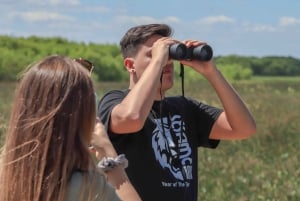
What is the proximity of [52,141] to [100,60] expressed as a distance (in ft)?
136

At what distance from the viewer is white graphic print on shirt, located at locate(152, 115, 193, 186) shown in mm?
3188

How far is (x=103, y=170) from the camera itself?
2502 millimetres

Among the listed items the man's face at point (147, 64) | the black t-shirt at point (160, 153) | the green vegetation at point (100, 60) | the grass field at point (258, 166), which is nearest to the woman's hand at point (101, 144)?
the black t-shirt at point (160, 153)

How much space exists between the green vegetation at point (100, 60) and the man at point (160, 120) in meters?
31.4

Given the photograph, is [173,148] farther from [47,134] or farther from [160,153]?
[47,134]

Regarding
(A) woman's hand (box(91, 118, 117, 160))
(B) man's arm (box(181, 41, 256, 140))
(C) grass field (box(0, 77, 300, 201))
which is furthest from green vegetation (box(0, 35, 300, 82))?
(A) woman's hand (box(91, 118, 117, 160))

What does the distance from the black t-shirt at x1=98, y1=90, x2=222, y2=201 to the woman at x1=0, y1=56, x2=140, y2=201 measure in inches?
33.3

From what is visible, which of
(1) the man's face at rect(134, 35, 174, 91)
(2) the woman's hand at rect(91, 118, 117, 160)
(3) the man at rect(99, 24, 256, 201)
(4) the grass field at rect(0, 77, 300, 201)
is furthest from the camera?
(4) the grass field at rect(0, 77, 300, 201)

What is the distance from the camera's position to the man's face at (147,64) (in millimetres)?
3255

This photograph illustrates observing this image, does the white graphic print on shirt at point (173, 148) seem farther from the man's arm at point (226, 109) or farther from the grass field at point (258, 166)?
the grass field at point (258, 166)

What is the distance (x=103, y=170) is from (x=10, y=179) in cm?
33

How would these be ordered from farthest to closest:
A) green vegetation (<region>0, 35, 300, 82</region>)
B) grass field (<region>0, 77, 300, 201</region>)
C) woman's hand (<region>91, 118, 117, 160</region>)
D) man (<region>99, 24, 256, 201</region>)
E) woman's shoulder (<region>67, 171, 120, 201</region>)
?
1. green vegetation (<region>0, 35, 300, 82</region>)
2. grass field (<region>0, 77, 300, 201</region>)
3. man (<region>99, 24, 256, 201</region>)
4. woman's hand (<region>91, 118, 117, 160</region>)
5. woman's shoulder (<region>67, 171, 120, 201</region>)

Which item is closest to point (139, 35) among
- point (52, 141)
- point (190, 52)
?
point (190, 52)

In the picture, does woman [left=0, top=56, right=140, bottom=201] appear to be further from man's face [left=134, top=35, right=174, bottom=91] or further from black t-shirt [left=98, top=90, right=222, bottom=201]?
man's face [left=134, top=35, right=174, bottom=91]
